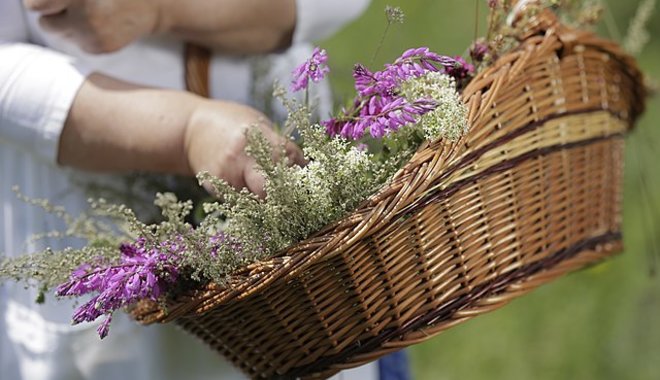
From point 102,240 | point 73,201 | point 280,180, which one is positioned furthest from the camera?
point 73,201

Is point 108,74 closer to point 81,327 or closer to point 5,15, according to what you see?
point 5,15

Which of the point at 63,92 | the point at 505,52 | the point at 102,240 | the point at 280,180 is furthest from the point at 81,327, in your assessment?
the point at 505,52

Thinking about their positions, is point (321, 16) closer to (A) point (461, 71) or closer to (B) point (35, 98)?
(A) point (461, 71)

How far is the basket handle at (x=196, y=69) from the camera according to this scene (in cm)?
121

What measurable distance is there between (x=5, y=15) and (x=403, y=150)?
1.54 ft

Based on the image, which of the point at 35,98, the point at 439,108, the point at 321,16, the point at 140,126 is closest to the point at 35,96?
the point at 35,98

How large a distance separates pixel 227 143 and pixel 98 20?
0.20 m

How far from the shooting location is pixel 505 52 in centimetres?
110

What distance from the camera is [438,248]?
997 mm

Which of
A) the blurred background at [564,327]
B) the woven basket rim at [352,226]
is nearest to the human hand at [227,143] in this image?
the woven basket rim at [352,226]

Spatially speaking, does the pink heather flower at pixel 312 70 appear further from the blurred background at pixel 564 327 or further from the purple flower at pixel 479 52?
the blurred background at pixel 564 327

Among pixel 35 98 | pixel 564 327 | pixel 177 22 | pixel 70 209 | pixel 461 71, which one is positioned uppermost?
pixel 461 71

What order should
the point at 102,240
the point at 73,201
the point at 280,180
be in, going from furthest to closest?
1. the point at 73,201
2. the point at 102,240
3. the point at 280,180

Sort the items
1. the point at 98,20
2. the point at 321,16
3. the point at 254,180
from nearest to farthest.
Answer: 1. the point at 254,180
2. the point at 98,20
3. the point at 321,16
